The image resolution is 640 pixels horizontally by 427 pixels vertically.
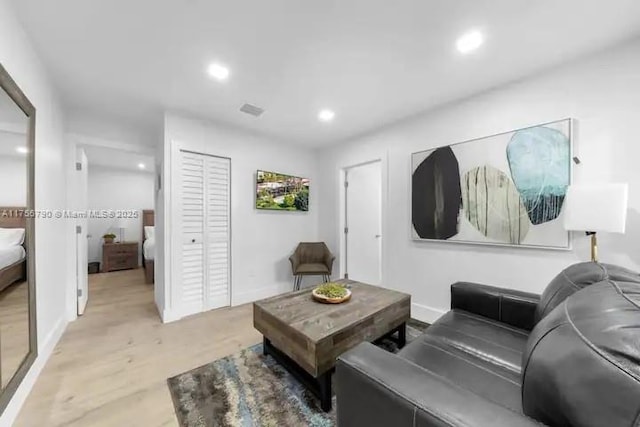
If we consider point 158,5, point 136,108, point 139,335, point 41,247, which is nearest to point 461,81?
point 158,5

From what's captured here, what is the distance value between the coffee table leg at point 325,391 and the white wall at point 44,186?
165 centimetres

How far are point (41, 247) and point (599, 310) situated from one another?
3111 mm

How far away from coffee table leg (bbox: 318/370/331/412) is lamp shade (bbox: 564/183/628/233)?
1.84 metres

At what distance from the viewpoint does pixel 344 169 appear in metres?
3.87

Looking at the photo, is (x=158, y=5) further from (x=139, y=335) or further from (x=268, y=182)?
(x=139, y=335)

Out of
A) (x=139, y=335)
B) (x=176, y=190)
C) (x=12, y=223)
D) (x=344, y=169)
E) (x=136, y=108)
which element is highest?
(x=136, y=108)

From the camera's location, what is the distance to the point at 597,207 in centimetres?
154

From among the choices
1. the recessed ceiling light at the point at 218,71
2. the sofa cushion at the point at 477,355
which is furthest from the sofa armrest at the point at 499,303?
the recessed ceiling light at the point at 218,71

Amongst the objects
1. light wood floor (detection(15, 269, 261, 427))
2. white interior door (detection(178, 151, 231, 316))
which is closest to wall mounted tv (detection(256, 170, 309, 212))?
white interior door (detection(178, 151, 231, 316))

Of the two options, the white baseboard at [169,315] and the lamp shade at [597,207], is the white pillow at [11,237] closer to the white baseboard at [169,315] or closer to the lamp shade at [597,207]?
the white baseboard at [169,315]

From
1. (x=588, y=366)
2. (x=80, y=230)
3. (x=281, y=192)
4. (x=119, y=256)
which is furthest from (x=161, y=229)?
(x=588, y=366)

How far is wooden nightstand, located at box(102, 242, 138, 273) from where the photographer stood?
5008 mm

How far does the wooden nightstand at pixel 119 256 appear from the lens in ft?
16.4

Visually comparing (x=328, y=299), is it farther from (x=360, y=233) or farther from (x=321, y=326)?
(x=360, y=233)
